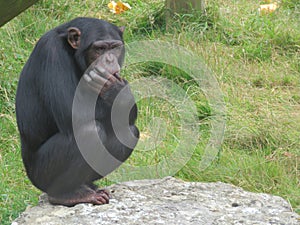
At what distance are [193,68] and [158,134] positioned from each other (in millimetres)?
871

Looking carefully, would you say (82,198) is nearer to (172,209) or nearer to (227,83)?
(172,209)

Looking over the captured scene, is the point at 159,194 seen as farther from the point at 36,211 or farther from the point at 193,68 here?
the point at 193,68

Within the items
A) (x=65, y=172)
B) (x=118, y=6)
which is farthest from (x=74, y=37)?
(x=118, y=6)

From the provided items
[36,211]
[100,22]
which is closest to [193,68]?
[100,22]

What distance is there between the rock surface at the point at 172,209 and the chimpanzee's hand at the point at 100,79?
61cm

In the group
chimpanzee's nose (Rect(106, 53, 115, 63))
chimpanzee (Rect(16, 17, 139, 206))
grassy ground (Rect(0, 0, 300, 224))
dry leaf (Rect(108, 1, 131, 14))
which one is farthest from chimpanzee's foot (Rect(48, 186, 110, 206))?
dry leaf (Rect(108, 1, 131, 14))

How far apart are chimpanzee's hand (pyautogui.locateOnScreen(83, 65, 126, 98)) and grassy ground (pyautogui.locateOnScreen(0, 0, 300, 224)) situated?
965 millimetres

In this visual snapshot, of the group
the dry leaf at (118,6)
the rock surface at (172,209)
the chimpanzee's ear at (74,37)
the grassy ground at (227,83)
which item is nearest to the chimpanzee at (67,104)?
the chimpanzee's ear at (74,37)

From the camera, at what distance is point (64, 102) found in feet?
Result: 13.2

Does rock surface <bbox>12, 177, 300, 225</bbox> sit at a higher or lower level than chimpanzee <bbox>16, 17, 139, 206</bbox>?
lower

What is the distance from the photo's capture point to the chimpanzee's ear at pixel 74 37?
13.5 feet

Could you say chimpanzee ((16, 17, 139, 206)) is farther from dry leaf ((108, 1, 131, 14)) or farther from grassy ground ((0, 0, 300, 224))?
dry leaf ((108, 1, 131, 14))

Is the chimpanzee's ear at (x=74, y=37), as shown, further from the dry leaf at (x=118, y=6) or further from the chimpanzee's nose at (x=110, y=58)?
the dry leaf at (x=118, y=6)

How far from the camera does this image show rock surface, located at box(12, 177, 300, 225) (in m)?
3.89
